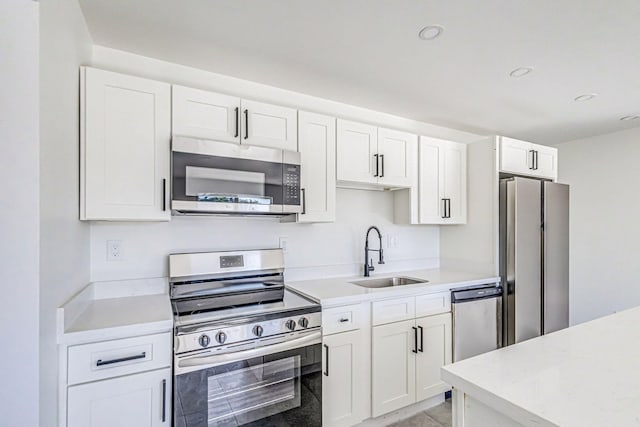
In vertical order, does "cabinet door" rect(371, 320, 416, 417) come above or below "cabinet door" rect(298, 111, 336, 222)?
below

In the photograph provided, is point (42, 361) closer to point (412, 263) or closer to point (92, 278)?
point (92, 278)

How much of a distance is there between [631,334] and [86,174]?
260 centimetres

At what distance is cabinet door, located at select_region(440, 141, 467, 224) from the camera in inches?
116

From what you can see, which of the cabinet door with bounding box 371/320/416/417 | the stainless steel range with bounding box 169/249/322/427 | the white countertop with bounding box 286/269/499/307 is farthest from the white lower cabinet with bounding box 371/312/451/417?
the stainless steel range with bounding box 169/249/322/427

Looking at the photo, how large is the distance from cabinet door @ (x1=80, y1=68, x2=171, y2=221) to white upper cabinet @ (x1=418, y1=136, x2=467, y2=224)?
81.0 inches

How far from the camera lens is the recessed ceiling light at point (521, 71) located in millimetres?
2154

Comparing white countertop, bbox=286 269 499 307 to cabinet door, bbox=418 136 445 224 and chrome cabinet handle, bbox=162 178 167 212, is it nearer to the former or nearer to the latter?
cabinet door, bbox=418 136 445 224

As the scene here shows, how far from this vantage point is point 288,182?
2115 millimetres

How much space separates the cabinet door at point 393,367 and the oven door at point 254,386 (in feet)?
1.58

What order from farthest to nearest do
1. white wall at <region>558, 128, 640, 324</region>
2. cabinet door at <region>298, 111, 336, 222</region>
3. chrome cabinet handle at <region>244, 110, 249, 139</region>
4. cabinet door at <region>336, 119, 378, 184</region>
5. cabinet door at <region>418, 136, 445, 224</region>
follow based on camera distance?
1. white wall at <region>558, 128, 640, 324</region>
2. cabinet door at <region>418, 136, 445, 224</region>
3. cabinet door at <region>336, 119, 378, 184</region>
4. cabinet door at <region>298, 111, 336, 222</region>
5. chrome cabinet handle at <region>244, 110, 249, 139</region>

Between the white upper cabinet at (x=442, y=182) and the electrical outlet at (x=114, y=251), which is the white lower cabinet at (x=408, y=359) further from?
the electrical outlet at (x=114, y=251)

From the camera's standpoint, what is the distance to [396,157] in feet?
8.82

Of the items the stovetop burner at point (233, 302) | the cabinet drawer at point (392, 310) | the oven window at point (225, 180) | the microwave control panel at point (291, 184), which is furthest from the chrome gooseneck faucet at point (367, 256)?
the oven window at point (225, 180)

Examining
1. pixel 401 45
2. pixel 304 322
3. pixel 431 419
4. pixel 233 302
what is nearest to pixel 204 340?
pixel 233 302
